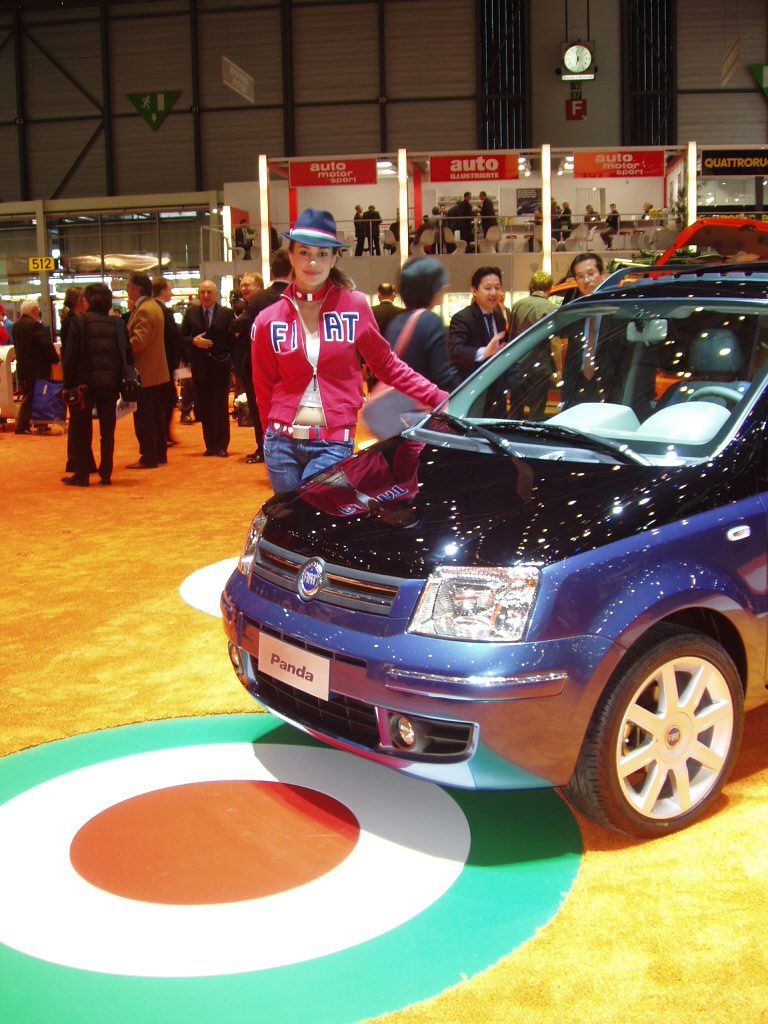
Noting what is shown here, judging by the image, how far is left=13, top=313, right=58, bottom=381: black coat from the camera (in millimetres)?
13750

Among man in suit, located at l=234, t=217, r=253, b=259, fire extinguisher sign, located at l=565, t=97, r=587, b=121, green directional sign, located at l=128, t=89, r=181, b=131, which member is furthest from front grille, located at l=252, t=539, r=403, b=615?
fire extinguisher sign, located at l=565, t=97, r=587, b=121

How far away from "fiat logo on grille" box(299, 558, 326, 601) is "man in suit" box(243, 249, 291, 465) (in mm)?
3254

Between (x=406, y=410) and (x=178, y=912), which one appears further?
(x=406, y=410)

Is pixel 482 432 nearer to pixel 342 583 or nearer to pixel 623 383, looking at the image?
pixel 623 383

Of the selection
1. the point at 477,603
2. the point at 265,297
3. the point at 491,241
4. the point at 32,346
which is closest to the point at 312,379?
the point at 477,603

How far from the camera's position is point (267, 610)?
313 centimetres

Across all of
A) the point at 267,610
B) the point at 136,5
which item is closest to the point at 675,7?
the point at 136,5

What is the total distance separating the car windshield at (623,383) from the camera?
10.9 feet

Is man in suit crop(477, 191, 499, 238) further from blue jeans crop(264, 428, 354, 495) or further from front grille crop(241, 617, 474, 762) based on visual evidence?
front grille crop(241, 617, 474, 762)

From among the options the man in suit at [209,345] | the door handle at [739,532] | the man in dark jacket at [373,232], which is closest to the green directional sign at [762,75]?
the man in dark jacket at [373,232]

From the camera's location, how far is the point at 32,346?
45.4 ft

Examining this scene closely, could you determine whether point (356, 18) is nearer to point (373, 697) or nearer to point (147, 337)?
point (147, 337)

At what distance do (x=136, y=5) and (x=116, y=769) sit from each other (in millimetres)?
29253

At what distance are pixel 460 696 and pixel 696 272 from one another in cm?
216
